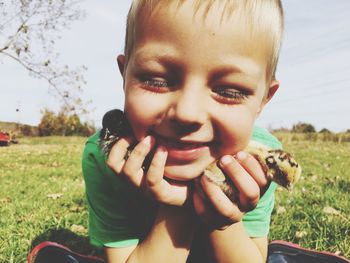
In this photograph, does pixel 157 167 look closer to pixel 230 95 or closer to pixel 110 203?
pixel 230 95

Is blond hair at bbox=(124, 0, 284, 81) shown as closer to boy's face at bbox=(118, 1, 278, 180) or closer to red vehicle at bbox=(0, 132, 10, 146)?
boy's face at bbox=(118, 1, 278, 180)

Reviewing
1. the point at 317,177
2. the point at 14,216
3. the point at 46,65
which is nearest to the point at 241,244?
the point at 14,216

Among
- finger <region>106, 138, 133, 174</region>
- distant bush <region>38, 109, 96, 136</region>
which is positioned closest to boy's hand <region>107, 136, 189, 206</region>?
finger <region>106, 138, 133, 174</region>

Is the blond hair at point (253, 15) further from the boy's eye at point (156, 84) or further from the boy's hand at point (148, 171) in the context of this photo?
the boy's hand at point (148, 171)

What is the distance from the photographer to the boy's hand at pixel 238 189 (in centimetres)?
182

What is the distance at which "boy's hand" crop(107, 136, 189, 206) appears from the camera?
1804mm

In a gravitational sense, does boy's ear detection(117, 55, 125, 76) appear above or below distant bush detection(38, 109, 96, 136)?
above

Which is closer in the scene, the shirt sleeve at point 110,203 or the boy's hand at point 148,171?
the boy's hand at point 148,171

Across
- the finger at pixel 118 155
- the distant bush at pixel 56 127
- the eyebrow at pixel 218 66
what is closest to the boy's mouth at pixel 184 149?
the finger at pixel 118 155

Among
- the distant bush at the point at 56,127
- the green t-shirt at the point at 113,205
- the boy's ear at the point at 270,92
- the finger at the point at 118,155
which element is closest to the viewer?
the finger at the point at 118,155

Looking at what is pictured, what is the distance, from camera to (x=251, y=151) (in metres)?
1.93

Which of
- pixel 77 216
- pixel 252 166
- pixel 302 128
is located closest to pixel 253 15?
pixel 252 166

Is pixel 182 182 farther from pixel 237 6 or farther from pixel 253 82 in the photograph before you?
pixel 237 6

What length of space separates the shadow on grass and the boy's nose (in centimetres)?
197
